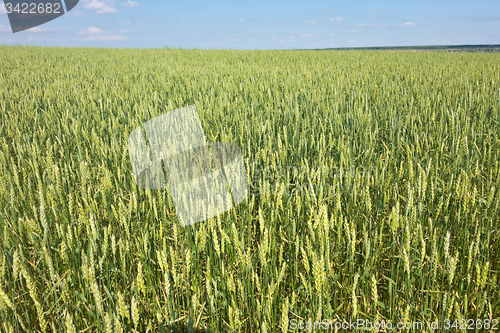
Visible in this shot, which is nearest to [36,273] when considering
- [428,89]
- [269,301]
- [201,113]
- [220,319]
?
[220,319]

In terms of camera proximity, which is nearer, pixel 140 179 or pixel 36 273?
pixel 36 273

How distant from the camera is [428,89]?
12.8ft

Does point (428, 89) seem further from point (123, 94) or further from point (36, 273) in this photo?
point (36, 273)

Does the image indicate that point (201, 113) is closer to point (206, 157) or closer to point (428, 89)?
point (206, 157)

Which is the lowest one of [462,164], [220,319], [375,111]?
[220,319]

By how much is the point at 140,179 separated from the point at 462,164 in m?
1.91

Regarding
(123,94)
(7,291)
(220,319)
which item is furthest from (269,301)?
(123,94)

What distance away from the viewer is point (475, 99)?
320cm

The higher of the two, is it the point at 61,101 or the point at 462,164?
the point at 61,101

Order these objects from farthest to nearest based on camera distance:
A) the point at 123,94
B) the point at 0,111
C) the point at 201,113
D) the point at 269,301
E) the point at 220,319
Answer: the point at 123,94, the point at 0,111, the point at 201,113, the point at 220,319, the point at 269,301

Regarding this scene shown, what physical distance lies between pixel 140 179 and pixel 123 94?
2.38m

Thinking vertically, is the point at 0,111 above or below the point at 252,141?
above

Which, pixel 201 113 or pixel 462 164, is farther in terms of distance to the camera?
pixel 201 113

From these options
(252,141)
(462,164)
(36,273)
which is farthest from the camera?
(252,141)
